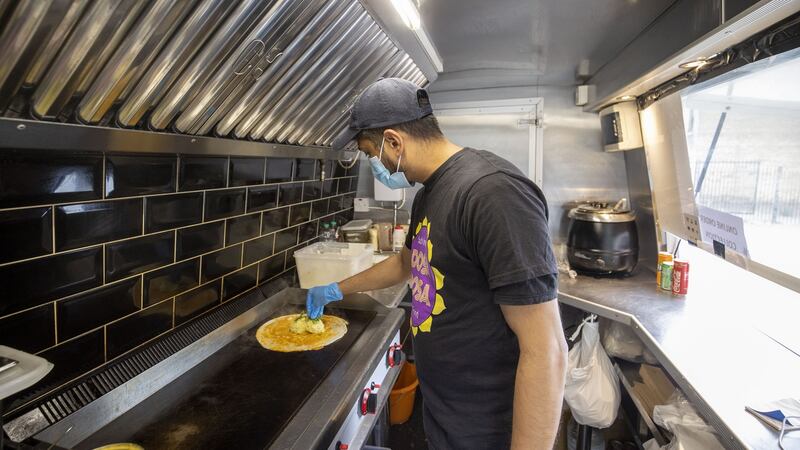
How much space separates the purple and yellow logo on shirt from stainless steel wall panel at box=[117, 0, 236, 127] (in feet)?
2.30

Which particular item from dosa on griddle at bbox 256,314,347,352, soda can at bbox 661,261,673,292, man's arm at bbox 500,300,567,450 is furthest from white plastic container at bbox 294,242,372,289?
soda can at bbox 661,261,673,292

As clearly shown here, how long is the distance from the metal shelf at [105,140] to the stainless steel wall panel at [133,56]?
5 cm

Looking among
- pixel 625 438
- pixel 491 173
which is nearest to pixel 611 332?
pixel 625 438

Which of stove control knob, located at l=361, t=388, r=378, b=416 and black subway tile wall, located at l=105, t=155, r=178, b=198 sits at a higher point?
black subway tile wall, located at l=105, t=155, r=178, b=198

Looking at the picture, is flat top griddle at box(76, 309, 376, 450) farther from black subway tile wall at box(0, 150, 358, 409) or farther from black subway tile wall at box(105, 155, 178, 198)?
black subway tile wall at box(105, 155, 178, 198)

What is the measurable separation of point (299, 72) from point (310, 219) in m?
1.13

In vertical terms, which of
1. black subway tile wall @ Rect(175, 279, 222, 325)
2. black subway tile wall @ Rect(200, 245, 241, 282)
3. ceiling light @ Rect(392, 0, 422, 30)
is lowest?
black subway tile wall @ Rect(175, 279, 222, 325)

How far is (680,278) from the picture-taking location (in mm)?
2035

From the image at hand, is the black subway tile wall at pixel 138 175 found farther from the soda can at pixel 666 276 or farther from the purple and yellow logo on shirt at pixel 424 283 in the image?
the soda can at pixel 666 276

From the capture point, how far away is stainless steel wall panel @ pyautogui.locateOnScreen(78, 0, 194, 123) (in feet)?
2.70

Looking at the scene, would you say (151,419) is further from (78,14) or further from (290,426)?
(78,14)

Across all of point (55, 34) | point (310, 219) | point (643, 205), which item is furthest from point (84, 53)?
point (643, 205)

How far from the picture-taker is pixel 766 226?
62.4 inches

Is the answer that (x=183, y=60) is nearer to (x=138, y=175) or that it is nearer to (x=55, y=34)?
(x=55, y=34)
